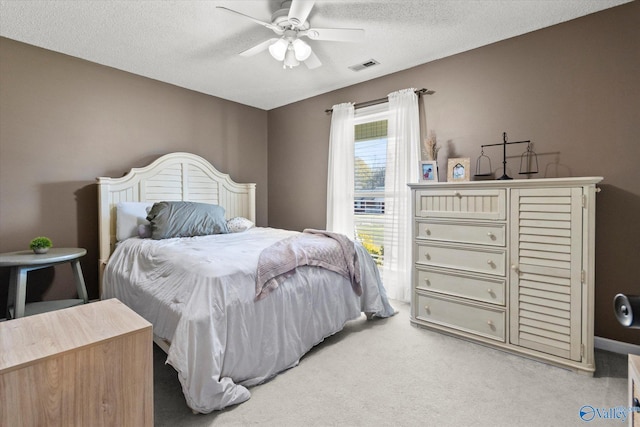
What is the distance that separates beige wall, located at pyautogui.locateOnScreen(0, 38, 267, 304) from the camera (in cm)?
272

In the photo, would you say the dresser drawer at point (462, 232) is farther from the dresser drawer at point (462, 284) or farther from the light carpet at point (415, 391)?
the light carpet at point (415, 391)

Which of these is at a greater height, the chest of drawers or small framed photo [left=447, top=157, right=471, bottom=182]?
small framed photo [left=447, top=157, right=471, bottom=182]

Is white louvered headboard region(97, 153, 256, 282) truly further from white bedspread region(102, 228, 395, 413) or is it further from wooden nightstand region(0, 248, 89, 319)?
white bedspread region(102, 228, 395, 413)

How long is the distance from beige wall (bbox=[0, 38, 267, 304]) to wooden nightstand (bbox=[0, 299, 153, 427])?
2210 millimetres

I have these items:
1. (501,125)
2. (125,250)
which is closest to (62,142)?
(125,250)

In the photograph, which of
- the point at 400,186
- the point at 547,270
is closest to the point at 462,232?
A: the point at 547,270

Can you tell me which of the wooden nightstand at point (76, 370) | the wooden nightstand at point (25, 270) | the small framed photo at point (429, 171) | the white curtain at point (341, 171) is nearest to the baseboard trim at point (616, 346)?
the small framed photo at point (429, 171)

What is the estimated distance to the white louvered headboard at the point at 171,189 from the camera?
3031mm

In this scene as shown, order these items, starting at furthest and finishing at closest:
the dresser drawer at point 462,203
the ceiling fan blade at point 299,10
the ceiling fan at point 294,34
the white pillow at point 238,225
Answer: the white pillow at point 238,225, the dresser drawer at point 462,203, the ceiling fan at point 294,34, the ceiling fan blade at point 299,10

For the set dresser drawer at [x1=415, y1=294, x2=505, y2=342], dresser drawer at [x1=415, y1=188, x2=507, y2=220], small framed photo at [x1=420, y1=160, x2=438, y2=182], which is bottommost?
dresser drawer at [x1=415, y1=294, x2=505, y2=342]

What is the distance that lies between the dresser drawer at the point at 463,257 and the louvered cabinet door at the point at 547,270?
0.32 feet

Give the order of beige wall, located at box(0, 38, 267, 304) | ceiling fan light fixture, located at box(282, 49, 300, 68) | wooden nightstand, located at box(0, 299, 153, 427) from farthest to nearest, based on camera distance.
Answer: beige wall, located at box(0, 38, 267, 304) < ceiling fan light fixture, located at box(282, 49, 300, 68) < wooden nightstand, located at box(0, 299, 153, 427)

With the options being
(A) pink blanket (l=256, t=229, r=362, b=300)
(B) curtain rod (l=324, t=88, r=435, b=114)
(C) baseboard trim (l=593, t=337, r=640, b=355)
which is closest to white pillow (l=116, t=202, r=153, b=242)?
(A) pink blanket (l=256, t=229, r=362, b=300)

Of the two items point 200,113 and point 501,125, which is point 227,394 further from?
point 200,113
